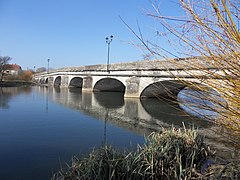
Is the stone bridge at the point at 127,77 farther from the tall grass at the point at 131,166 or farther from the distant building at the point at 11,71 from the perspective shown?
the distant building at the point at 11,71

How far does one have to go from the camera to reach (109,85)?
29.3m

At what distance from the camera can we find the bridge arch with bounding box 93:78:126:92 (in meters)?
27.6

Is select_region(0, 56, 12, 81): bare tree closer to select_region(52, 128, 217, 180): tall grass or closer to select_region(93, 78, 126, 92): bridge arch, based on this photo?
select_region(93, 78, 126, 92): bridge arch

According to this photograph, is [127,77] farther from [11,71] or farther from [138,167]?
[11,71]

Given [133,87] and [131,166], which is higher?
[133,87]

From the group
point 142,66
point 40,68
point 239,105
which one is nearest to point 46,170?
point 239,105

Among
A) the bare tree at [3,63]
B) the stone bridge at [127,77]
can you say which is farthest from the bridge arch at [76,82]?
the bare tree at [3,63]

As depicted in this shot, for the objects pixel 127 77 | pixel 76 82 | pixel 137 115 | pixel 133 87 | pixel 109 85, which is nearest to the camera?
pixel 137 115

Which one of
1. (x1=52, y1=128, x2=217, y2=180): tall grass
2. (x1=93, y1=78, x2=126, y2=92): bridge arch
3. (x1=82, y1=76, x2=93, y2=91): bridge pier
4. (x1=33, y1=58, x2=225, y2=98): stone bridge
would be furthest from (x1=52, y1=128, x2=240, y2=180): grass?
(x1=82, y1=76, x2=93, y2=91): bridge pier

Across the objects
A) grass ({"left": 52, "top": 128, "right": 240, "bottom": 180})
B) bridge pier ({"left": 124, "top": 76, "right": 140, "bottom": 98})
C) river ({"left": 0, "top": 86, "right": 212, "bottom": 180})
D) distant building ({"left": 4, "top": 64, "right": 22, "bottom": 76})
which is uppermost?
distant building ({"left": 4, "top": 64, "right": 22, "bottom": 76})

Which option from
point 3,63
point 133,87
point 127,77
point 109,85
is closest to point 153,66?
point 133,87

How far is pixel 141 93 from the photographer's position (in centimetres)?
2034

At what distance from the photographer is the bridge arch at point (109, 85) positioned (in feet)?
90.5

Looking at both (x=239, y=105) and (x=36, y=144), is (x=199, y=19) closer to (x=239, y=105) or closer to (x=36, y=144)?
(x=239, y=105)
